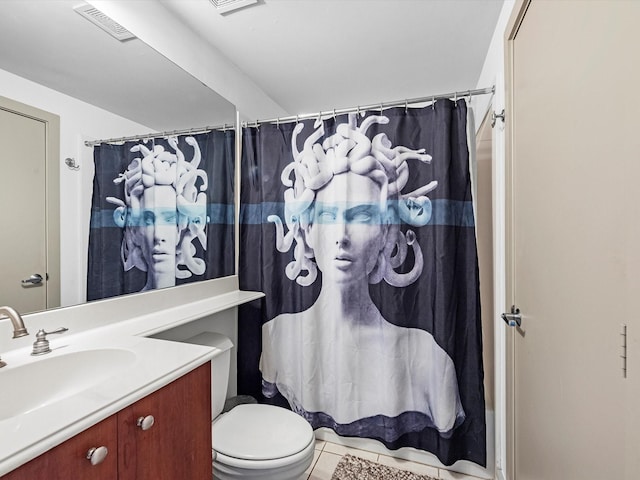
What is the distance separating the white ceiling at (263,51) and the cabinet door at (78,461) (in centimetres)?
114

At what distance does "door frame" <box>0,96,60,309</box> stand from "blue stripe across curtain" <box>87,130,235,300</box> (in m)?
0.12

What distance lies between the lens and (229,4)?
4.92ft

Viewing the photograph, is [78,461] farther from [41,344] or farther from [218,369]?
[218,369]

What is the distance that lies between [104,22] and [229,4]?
0.56m

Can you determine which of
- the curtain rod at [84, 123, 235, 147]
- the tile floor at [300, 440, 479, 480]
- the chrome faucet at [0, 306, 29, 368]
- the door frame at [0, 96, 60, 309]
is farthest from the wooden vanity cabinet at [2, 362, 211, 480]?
the curtain rod at [84, 123, 235, 147]

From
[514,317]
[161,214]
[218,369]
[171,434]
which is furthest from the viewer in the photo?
[161,214]

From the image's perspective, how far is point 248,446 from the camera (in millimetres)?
1234

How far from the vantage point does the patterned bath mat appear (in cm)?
161

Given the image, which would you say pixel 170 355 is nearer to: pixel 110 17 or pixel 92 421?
pixel 92 421

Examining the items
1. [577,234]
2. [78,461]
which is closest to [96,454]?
[78,461]

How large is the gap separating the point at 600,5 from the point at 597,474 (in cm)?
101

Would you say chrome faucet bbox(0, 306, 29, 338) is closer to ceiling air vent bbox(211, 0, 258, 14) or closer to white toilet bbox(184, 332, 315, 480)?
white toilet bbox(184, 332, 315, 480)

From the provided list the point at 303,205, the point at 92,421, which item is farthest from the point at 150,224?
the point at 92,421

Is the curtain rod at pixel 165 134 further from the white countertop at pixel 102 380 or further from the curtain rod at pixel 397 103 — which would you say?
the white countertop at pixel 102 380
